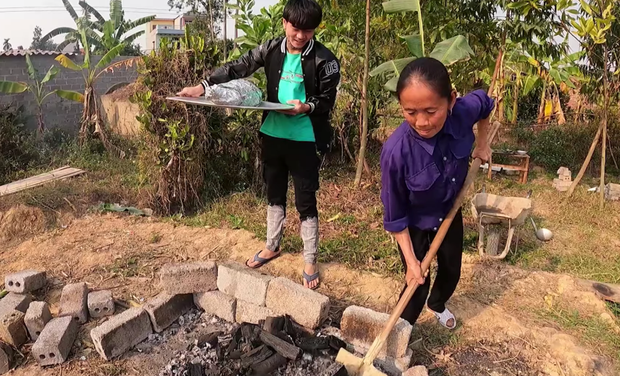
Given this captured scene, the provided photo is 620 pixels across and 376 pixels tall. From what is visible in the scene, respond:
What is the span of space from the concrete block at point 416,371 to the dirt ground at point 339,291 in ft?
A: 0.79

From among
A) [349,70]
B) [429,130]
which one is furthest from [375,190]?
[429,130]

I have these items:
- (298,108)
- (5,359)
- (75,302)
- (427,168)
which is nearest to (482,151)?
(427,168)

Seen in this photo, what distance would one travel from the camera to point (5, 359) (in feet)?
9.14

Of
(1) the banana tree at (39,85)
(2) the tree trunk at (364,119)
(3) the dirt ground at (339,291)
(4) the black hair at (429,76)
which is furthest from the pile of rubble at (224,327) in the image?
(1) the banana tree at (39,85)

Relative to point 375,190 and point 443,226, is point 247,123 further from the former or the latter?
point 443,226

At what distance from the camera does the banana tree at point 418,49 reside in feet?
12.1

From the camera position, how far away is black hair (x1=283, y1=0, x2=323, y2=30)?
276cm

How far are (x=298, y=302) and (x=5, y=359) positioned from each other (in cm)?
177

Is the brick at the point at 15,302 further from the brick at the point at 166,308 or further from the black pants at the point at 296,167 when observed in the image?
the black pants at the point at 296,167

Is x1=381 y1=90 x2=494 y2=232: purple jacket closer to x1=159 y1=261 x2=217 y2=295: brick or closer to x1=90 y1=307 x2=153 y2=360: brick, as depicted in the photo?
x1=159 y1=261 x2=217 y2=295: brick

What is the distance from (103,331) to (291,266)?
1418mm

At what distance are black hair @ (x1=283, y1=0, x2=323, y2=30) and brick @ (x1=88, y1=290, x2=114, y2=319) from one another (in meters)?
2.23

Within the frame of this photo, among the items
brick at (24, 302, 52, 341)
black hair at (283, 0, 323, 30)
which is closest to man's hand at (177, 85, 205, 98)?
black hair at (283, 0, 323, 30)

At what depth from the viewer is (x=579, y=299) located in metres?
3.47
